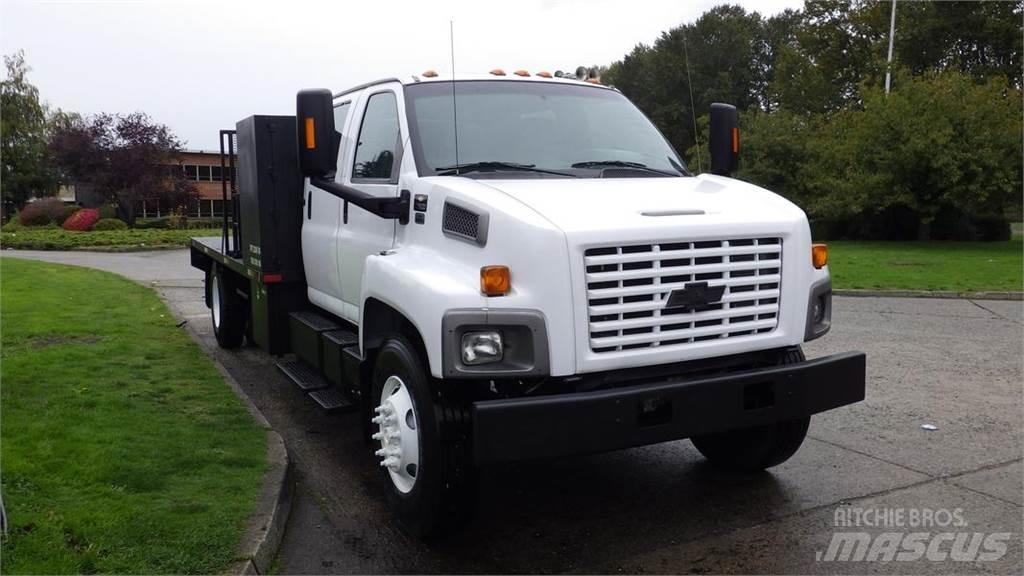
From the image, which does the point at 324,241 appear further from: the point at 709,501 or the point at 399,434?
the point at 709,501

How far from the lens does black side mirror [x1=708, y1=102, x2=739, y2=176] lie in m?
5.96

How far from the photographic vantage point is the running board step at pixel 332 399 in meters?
5.62

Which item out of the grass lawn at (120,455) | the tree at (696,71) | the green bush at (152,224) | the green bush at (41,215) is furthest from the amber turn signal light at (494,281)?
the green bush at (41,215)

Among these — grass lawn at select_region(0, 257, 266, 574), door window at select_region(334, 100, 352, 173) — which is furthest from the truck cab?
grass lawn at select_region(0, 257, 266, 574)

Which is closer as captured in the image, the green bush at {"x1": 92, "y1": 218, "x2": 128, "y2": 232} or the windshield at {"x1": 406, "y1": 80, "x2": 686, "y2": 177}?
the windshield at {"x1": 406, "y1": 80, "x2": 686, "y2": 177}

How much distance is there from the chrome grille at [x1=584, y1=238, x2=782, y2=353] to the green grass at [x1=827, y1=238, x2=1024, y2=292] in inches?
453

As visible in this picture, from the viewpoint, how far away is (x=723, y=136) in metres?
5.98

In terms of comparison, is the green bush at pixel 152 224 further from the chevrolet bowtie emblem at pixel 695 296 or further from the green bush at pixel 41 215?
the chevrolet bowtie emblem at pixel 695 296

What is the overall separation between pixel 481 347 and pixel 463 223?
2.47ft

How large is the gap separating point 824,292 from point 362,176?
2970mm

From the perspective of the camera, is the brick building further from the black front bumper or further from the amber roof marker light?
the black front bumper

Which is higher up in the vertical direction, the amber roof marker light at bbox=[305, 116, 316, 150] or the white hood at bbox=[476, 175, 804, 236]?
the amber roof marker light at bbox=[305, 116, 316, 150]

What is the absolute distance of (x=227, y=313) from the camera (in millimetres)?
9430

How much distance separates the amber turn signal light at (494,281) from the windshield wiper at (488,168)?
1.09 meters
